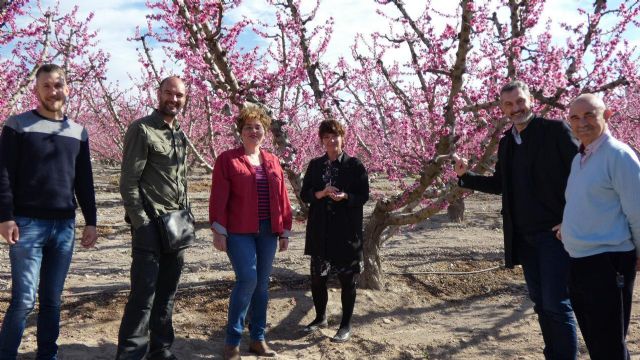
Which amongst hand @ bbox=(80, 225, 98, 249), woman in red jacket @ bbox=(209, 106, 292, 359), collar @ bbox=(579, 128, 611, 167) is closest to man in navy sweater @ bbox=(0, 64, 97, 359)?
hand @ bbox=(80, 225, 98, 249)

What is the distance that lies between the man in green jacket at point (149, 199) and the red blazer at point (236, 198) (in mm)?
235

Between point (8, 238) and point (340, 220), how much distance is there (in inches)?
88.7

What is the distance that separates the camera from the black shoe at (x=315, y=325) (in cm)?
442

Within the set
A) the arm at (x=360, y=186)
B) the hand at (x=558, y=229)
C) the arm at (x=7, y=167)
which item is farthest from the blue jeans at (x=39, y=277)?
the hand at (x=558, y=229)

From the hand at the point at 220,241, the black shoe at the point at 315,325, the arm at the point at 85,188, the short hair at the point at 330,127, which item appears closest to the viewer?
the arm at the point at 85,188

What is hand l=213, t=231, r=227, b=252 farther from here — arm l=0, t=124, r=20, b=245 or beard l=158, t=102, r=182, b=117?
arm l=0, t=124, r=20, b=245

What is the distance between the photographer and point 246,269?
3590 mm

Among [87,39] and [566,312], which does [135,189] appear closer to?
[566,312]

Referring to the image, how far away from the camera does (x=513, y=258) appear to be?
3344mm

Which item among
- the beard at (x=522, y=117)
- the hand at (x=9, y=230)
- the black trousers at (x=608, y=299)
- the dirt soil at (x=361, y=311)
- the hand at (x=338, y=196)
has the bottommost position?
the dirt soil at (x=361, y=311)

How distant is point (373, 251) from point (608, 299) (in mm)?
3024

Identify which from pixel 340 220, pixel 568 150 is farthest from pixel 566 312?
pixel 340 220

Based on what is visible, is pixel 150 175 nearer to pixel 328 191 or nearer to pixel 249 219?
pixel 249 219

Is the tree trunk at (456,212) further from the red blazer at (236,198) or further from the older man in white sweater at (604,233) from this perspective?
the older man in white sweater at (604,233)
